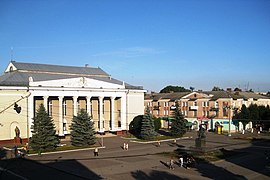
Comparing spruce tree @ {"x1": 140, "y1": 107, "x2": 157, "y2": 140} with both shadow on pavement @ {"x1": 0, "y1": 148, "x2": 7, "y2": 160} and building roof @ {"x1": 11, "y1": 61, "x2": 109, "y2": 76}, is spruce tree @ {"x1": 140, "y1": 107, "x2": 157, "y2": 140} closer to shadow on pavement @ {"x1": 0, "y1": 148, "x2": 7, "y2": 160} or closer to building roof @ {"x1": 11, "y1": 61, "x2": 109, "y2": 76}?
building roof @ {"x1": 11, "y1": 61, "x2": 109, "y2": 76}

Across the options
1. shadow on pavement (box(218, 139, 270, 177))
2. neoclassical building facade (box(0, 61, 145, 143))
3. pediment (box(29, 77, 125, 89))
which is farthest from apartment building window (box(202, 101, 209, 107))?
shadow on pavement (box(218, 139, 270, 177))

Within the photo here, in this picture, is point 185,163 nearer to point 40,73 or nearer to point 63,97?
point 63,97

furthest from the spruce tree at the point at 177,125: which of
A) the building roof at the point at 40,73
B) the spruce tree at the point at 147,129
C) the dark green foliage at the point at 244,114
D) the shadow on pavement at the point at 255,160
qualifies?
the dark green foliage at the point at 244,114

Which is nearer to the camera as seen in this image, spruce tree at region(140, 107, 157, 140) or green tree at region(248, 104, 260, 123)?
spruce tree at region(140, 107, 157, 140)

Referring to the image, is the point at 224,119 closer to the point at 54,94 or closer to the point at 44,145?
the point at 54,94

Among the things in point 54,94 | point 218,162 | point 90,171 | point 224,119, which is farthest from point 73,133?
point 224,119

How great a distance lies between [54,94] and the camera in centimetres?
4869

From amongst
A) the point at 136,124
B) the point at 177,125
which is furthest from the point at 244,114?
the point at 136,124

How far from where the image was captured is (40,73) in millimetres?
54062

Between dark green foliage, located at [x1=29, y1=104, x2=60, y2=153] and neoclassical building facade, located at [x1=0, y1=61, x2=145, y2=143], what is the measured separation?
5.73 metres

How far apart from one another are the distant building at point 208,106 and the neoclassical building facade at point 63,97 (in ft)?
44.0

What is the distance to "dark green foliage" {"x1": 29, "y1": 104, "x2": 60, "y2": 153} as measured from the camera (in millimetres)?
36750

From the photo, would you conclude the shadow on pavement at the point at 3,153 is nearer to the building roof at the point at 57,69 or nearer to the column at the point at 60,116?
the column at the point at 60,116

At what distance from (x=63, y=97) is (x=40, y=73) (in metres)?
7.52
